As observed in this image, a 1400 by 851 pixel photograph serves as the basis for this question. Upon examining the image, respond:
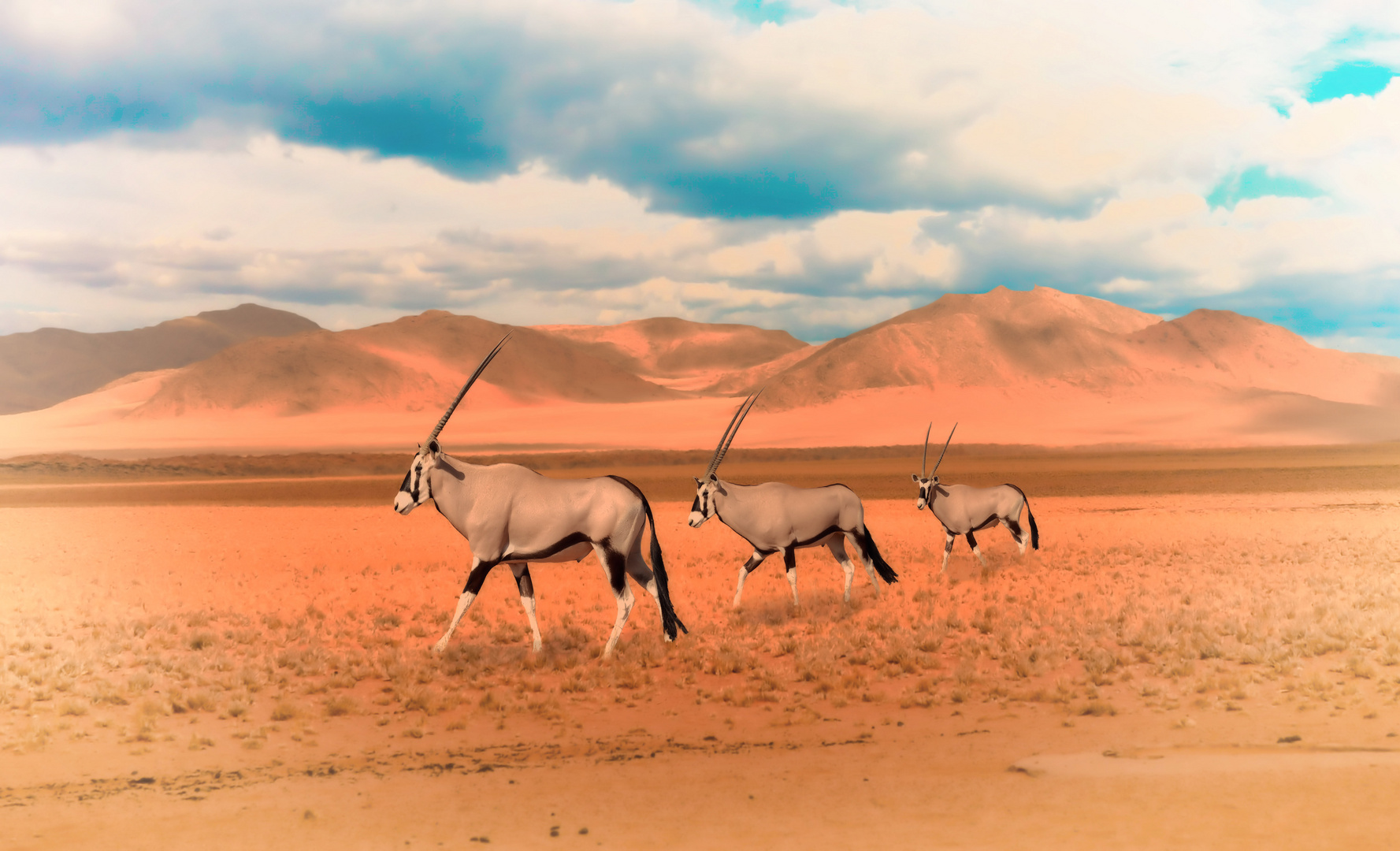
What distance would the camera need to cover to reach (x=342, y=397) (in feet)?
452

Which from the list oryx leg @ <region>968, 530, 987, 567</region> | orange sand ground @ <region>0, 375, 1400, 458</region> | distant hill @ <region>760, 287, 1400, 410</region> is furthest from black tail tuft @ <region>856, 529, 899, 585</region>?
distant hill @ <region>760, 287, 1400, 410</region>

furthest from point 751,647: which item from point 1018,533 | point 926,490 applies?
point 1018,533

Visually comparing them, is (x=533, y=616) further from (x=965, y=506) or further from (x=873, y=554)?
(x=965, y=506)

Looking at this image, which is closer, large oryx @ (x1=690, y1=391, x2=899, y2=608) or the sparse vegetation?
the sparse vegetation

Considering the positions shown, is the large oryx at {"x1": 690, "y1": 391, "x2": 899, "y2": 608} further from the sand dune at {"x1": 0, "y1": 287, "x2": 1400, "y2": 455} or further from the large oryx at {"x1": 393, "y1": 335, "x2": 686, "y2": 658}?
the sand dune at {"x1": 0, "y1": 287, "x2": 1400, "y2": 455}

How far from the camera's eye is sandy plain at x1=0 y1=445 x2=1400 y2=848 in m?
6.30

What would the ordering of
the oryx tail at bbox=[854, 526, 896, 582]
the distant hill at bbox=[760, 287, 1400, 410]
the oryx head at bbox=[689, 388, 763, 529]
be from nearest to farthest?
1. the oryx head at bbox=[689, 388, 763, 529]
2. the oryx tail at bbox=[854, 526, 896, 582]
3. the distant hill at bbox=[760, 287, 1400, 410]

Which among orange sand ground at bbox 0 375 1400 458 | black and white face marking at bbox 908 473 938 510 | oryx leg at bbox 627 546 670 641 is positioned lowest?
oryx leg at bbox 627 546 670 641

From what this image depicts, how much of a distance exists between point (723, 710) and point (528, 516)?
10.4 ft

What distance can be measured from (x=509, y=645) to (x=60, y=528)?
24.4 metres

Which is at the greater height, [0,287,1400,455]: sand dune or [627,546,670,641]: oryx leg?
[0,287,1400,455]: sand dune

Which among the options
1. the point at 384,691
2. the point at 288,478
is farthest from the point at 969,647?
the point at 288,478

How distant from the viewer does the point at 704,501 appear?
12883 mm

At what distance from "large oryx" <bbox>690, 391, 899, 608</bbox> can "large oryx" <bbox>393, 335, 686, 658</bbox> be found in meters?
2.58
